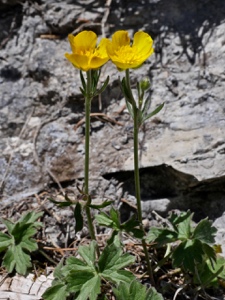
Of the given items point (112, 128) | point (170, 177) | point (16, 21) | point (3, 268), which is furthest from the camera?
point (16, 21)

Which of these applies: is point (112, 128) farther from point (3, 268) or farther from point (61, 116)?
point (3, 268)

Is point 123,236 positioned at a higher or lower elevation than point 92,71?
lower

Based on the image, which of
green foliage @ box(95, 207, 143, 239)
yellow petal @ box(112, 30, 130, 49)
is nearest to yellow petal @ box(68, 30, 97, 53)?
yellow petal @ box(112, 30, 130, 49)

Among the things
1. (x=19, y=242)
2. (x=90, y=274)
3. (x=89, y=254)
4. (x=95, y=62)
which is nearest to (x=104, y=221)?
(x=89, y=254)

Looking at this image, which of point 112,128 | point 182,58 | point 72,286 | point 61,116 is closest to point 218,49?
point 182,58

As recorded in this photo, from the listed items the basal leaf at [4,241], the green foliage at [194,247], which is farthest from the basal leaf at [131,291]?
the basal leaf at [4,241]

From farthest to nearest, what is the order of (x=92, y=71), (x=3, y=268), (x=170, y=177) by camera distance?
(x=170, y=177)
(x=3, y=268)
(x=92, y=71)

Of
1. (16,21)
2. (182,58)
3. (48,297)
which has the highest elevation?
(16,21)
